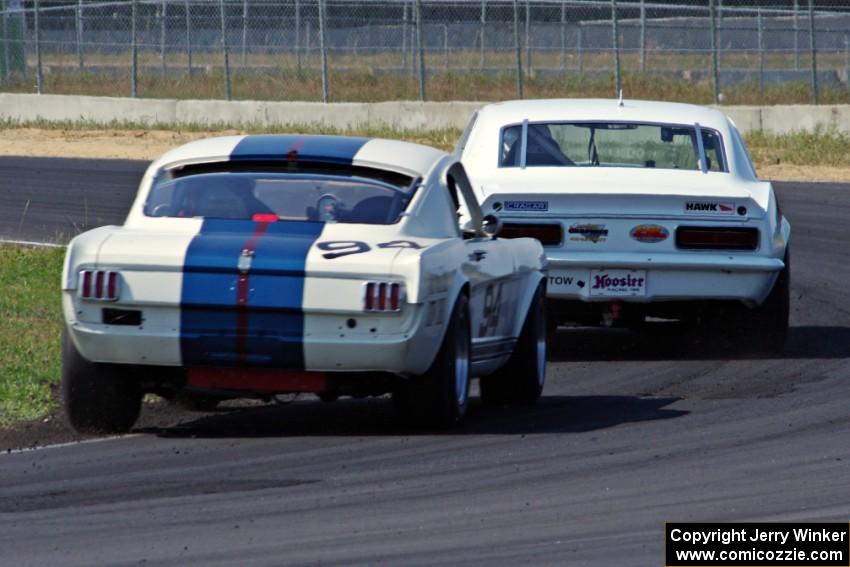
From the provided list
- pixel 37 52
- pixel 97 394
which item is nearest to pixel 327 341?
pixel 97 394

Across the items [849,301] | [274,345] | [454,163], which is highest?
[454,163]

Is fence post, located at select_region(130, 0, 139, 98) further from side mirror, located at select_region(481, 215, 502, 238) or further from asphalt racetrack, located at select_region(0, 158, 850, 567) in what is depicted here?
side mirror, located at select_region(481, 215, 502, 238)

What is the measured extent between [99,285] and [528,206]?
366cm

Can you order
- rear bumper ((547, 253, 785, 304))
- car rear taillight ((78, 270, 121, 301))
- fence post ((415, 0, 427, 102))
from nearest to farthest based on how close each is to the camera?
car rear taillight ((78, 270, 121, 301)) → rear bumper ((547, 253, 785, 304)) → fence post ((415, 0, 427, 102))

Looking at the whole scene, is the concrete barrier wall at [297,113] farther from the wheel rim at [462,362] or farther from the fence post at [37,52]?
the wheel rim at [462,362]

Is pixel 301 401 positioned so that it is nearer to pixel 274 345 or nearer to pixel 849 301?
pixel 274 345

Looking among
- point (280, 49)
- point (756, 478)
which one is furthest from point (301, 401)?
point (280, 49)

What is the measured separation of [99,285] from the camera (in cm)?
823

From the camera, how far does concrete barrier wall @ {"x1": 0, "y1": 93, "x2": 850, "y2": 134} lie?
28188mm

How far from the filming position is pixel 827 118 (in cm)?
2806

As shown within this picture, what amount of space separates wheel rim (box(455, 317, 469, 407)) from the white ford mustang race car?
0.04 feet

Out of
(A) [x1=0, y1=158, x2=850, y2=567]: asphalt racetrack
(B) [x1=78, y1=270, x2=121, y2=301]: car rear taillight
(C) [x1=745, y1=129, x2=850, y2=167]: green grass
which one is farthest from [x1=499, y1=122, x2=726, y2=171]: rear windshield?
(C) [x1=745, y1=129, x2=850, y2=167]: green grass

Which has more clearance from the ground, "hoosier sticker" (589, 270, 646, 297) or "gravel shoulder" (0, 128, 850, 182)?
"hoosier sticker" (589, 270, 646, 297)

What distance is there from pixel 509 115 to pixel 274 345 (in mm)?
4885
